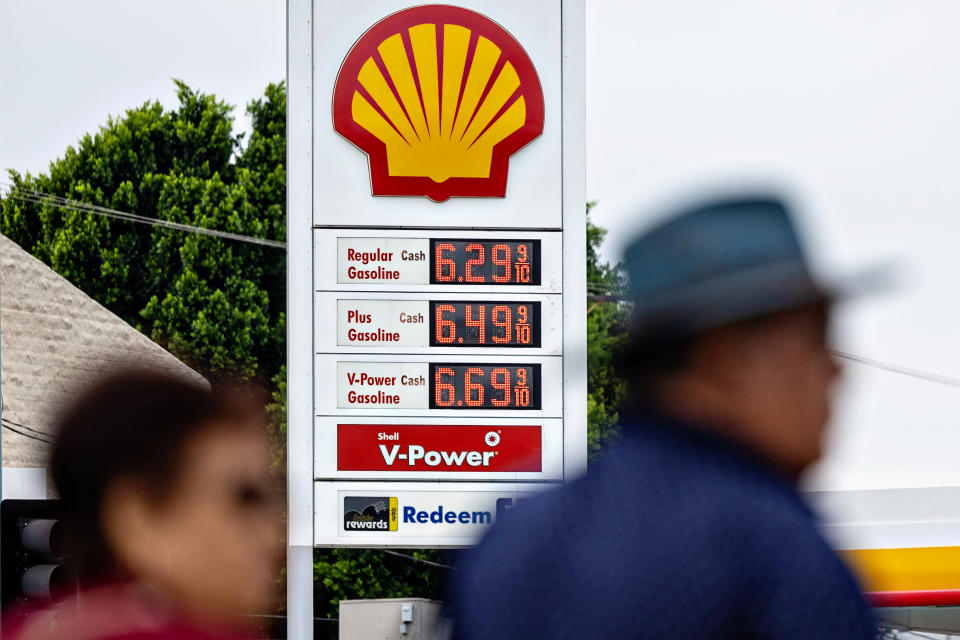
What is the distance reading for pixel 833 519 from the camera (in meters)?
1.44

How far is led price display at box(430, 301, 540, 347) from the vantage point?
22.3 ft

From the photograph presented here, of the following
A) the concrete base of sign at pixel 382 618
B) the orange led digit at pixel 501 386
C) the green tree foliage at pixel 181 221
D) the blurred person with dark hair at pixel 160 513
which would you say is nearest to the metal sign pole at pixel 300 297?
the orange led digit at pixel 501 386

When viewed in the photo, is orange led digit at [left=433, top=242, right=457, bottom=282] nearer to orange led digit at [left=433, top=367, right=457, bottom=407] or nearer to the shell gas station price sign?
the shell gas station price sign

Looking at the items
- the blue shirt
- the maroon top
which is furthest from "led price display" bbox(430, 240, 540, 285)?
the blue shirt

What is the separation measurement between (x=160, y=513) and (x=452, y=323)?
455 centimetres

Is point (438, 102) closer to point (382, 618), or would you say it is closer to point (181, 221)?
point (382, 618)

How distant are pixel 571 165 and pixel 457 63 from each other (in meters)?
0.79

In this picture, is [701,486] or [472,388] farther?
[472,388]

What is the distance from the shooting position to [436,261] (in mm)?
6828

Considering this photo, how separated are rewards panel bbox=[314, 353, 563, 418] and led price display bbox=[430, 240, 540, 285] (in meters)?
0.39

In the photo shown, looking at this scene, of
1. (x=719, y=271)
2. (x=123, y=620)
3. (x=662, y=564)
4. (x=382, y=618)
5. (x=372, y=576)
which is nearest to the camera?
(x=662, y=564)

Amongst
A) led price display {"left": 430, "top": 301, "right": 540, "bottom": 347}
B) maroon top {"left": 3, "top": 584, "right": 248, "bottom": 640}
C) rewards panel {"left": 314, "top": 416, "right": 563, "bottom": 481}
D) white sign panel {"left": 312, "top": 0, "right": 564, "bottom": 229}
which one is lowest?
rewards panel {"left": 314, "top": 416, "right": 563, "bottom": 481}

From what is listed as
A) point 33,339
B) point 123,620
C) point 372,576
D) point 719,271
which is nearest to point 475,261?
point 123,620

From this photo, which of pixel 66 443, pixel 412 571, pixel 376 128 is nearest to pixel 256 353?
pixel 412 571
